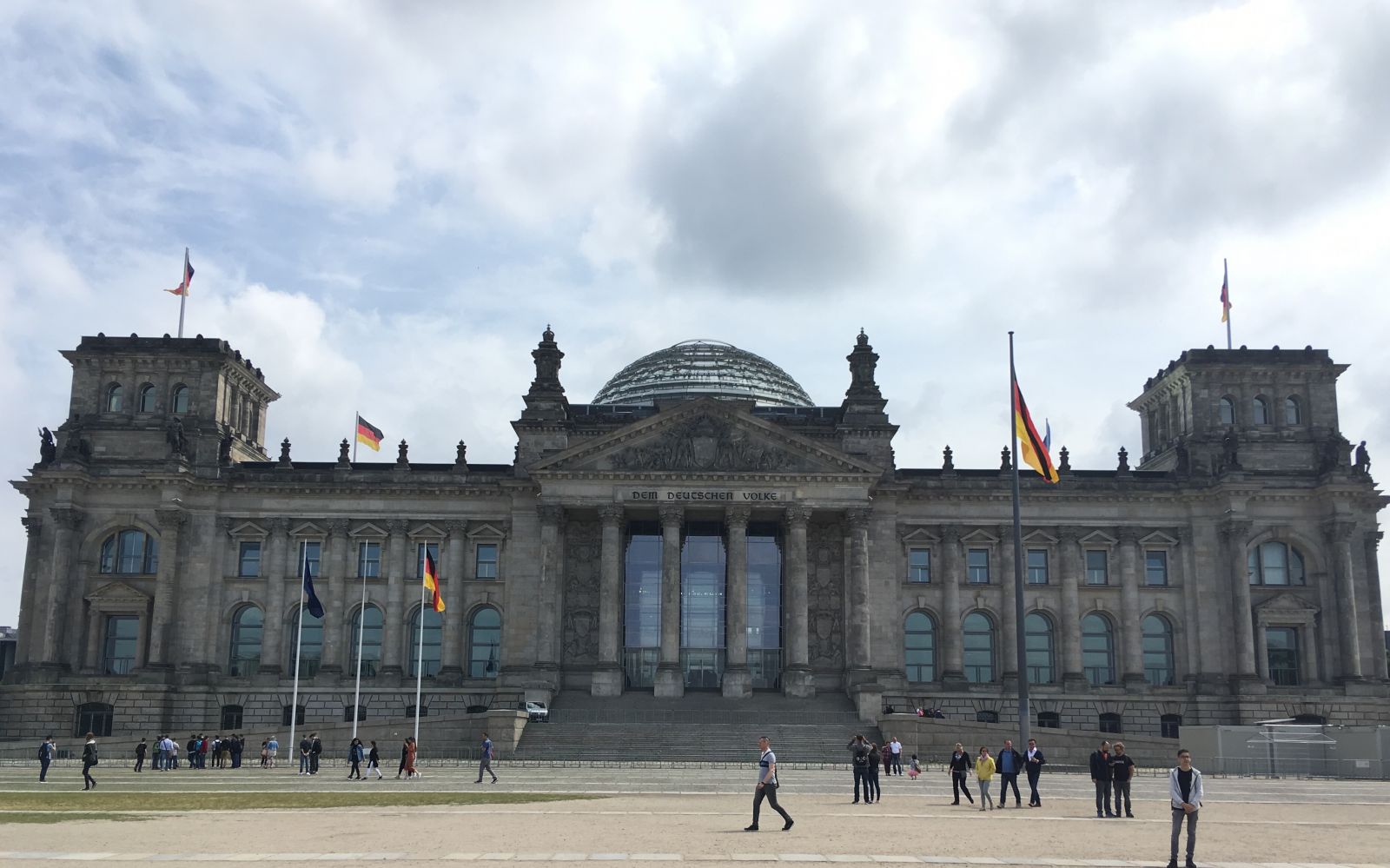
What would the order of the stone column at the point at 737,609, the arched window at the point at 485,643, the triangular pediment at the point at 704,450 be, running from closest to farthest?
the stone column at the point at 737,609 → the triangular pediment at the point at 704,450 → the arched window at the point at 485,643

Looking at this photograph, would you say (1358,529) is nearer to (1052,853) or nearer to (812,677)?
(812,677)

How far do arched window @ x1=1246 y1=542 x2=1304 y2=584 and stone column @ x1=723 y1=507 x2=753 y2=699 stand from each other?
29.4 m

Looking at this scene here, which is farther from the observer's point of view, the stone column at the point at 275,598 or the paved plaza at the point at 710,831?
the stone column at the point at 275,598

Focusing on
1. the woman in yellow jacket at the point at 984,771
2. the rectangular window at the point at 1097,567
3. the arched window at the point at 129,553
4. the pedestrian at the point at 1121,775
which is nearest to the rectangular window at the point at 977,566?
the rectangular window at the point at 1097,567

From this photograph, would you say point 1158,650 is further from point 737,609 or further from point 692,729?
point 692,729

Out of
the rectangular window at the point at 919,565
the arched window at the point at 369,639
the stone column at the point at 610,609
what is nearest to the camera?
the stone column at the point at 610,609

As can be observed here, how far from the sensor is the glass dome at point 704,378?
92.1m

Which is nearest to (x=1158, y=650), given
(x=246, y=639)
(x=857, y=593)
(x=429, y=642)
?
(x=857, y=593)

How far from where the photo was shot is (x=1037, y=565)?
80.4m

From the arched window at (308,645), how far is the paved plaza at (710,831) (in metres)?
31.0

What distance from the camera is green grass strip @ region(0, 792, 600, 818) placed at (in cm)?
3747

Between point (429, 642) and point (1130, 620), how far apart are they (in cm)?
4015

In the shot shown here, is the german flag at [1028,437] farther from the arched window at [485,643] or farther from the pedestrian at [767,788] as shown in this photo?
the arched window at [485,643]

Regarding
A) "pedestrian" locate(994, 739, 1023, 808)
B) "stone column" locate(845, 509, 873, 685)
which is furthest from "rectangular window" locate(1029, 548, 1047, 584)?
"pedestrian" locate(994, 739, 1023, 808)
